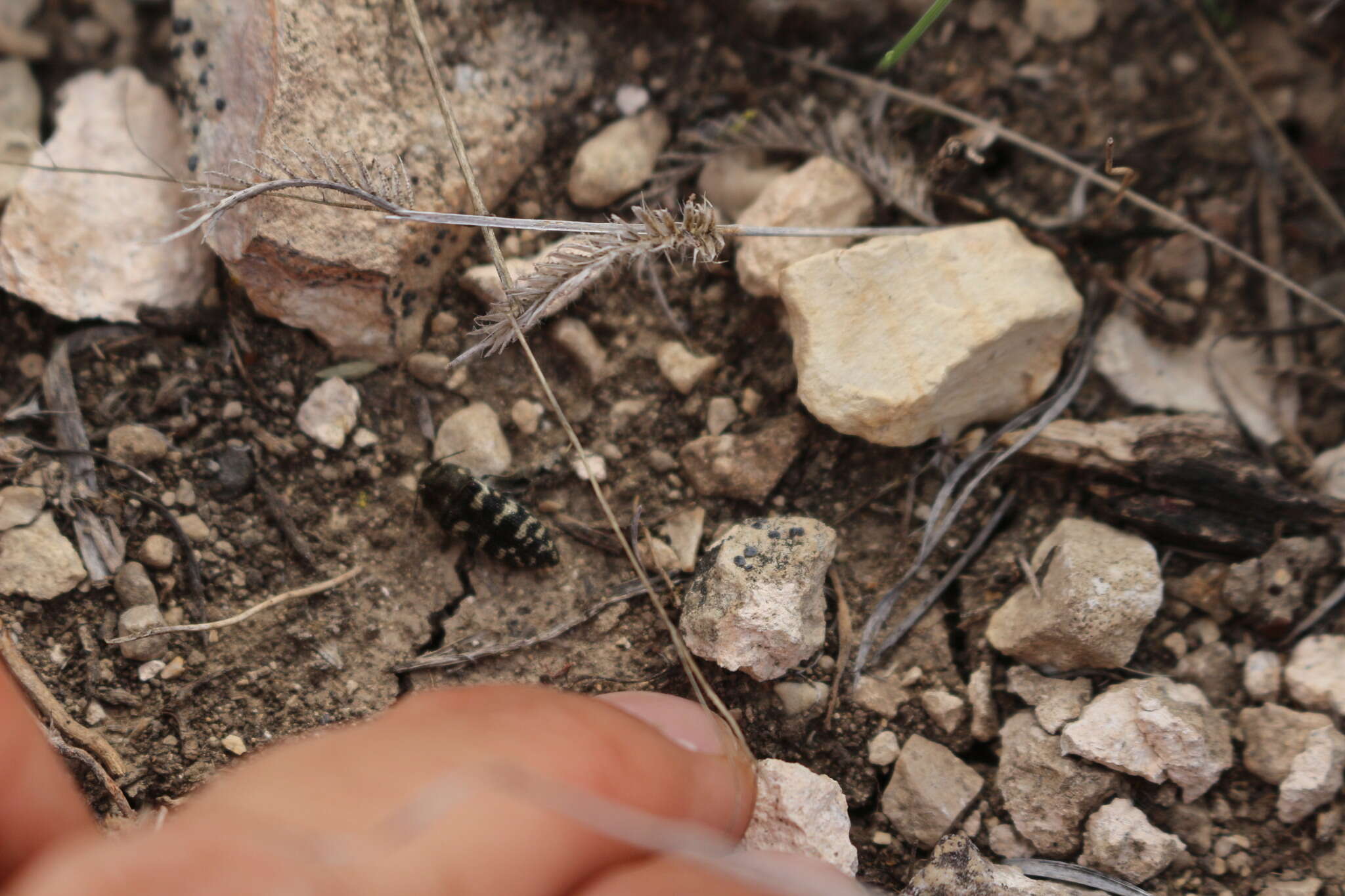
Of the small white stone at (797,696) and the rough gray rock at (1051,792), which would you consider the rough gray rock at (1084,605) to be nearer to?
the rough gray rock at (1051,792)

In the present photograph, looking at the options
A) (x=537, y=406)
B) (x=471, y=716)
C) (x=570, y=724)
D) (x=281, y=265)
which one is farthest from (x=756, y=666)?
(x=281, y=265)

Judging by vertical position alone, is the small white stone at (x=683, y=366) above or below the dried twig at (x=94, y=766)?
above

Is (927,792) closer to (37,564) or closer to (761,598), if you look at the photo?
(761,598)

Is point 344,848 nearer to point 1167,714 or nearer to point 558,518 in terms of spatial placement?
point 558,518

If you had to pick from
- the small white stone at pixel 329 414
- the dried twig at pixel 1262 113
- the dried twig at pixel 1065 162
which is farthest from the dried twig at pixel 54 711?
the dried twig at pixel 1262 113

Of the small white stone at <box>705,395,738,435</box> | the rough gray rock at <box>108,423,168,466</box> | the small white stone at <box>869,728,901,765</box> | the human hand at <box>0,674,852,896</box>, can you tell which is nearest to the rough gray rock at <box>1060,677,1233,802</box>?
the small white stone at <box>869,728,901,765</box>
